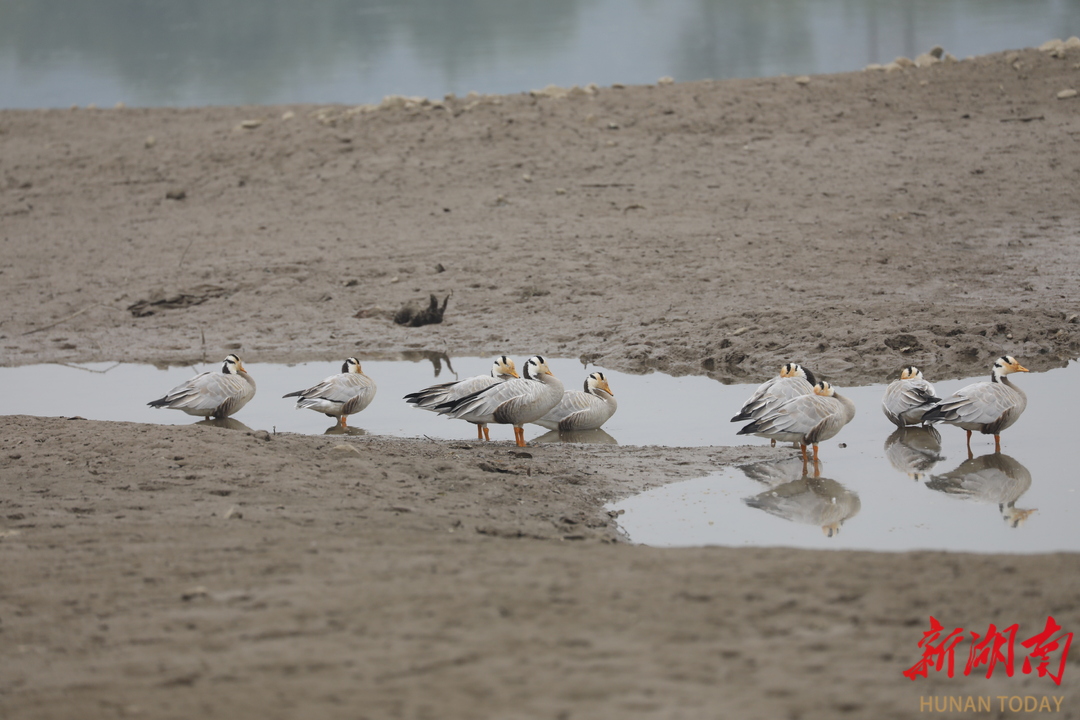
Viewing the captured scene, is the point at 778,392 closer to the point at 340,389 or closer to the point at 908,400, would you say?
the point at 908,400

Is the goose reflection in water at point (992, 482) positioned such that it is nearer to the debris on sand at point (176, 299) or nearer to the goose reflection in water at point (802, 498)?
the goose reflection in water at point (802, 498)

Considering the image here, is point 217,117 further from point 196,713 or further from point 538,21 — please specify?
point 538,21

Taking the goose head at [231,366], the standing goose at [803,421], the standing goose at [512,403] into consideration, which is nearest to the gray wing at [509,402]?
the standing goose at [512,403]

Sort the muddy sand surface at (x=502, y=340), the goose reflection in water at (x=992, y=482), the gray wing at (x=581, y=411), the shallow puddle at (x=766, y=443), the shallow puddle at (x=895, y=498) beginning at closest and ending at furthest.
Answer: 1. the muddy sand surface at (x=502, y=340)
2. the shallow puddle at (x=895, y=498)
3. the shallow puddle at (x=766, y=443)
4. the goose reflection in water at (x=992, y=482)
5. the gray wing at (x=581, y=411)

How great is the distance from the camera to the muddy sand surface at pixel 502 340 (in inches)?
157

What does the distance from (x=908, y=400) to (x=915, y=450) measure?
45 centimetres

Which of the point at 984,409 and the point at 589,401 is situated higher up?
the point at 589,401

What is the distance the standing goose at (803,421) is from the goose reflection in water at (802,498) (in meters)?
0.22

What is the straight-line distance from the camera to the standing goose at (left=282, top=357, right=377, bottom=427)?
9.40 meters

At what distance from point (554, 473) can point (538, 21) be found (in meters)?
44.9

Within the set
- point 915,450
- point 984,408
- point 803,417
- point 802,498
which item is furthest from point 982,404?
point 802,498

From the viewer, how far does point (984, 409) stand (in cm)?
771

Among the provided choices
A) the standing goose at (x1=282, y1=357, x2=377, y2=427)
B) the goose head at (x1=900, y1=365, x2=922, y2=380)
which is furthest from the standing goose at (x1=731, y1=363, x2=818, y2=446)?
the standing goose at (x1=282, y1=357, x2=377, y2=427)

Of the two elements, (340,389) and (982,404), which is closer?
(982,404)
